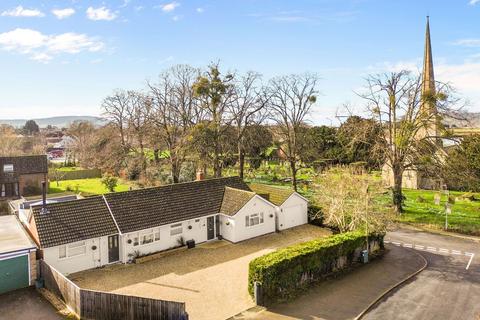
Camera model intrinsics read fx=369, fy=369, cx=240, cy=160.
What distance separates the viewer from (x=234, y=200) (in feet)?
93.5

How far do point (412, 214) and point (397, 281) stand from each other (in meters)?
17.0

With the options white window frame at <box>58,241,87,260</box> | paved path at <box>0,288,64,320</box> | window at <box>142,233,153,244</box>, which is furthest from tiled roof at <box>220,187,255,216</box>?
paved path at <box>0,288,64,320</box>

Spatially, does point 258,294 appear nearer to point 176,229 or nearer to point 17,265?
point 176,229

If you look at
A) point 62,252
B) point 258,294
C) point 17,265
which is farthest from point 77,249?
point 258,294

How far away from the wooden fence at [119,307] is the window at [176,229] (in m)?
9.24

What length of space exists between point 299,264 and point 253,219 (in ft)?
28.9

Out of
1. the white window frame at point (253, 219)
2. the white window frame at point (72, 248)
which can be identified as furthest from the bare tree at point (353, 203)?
the white window frame at point (72, 248)

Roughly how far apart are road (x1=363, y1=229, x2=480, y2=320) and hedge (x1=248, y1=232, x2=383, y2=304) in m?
3.65

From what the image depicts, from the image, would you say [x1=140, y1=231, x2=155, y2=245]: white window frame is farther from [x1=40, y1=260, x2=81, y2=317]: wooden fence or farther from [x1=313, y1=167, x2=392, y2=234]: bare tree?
[x1=313, y1=167, x2=392, y2=234]: bare tree

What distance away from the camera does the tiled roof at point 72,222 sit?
2148 cm

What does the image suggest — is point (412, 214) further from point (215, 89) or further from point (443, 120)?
point (215, 89)

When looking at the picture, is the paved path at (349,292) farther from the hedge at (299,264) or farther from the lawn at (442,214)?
the lawn at (442,214)

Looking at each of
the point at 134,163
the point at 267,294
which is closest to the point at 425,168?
the point at 267,294

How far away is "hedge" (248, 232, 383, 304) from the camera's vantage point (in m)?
18.5
